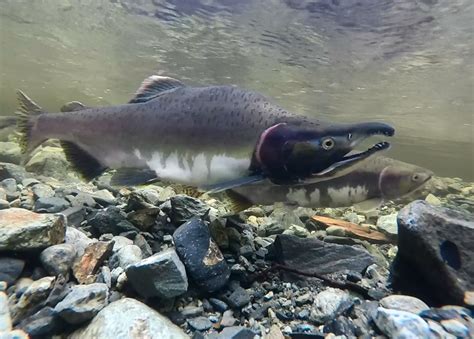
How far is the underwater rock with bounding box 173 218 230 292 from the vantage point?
238 centimetres

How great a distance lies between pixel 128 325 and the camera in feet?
6.14

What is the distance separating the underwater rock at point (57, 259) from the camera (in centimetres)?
229

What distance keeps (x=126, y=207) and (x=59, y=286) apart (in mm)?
1316

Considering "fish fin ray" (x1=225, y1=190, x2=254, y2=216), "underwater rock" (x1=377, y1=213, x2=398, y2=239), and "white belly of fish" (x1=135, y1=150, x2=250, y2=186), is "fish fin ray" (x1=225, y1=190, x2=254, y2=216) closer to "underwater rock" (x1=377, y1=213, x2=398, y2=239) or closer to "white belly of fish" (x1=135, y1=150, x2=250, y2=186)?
"white belly of fish" (x1=135, y1=150, x2=250, y2=186)

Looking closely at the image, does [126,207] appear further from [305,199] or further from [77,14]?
[77,14]

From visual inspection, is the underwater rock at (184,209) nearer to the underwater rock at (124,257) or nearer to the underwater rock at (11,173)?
the underwater rock at (124,257)

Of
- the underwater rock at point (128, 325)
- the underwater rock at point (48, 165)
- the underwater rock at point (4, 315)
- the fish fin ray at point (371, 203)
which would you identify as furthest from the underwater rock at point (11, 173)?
the fish fin ray at point (371, 203)

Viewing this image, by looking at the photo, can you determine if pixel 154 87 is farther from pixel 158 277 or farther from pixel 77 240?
pixel 158 277

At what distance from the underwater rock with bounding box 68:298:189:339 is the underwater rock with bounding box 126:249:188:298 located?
160 mm

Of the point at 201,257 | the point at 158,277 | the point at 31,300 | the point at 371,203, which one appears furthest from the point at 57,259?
the point at 371,203

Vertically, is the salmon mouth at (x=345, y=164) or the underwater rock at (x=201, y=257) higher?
the salmon mouth at (x=345, y=164)

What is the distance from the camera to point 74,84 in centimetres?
2900

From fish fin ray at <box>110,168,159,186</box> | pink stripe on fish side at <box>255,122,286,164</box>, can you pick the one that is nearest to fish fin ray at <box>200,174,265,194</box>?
pink stripe on fish side at <box>255,122,286,164</box>

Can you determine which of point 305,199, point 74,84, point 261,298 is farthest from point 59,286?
point 74,84
